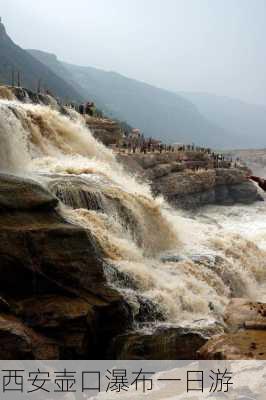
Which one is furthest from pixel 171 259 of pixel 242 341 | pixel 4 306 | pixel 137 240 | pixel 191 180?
pixel 191 180

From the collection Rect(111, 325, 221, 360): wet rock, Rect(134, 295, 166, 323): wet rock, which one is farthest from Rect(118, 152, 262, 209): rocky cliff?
Rect(111, 325, 221, 360): wet rock

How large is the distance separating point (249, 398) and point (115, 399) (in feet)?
11.7

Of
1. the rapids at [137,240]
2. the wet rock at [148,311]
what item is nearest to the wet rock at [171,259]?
the rapids at [137,240]

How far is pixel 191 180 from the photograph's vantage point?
152ft

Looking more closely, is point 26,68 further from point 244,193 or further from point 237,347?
point 237,347

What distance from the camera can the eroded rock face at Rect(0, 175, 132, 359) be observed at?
13.2 m

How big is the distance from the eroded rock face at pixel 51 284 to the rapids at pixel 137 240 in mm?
1336

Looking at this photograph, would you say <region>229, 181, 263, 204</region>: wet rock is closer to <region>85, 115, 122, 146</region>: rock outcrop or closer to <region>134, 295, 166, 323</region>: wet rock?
<region>85, 115, 122, 146</region>: rock outcrop

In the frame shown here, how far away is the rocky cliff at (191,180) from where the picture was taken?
42.4m

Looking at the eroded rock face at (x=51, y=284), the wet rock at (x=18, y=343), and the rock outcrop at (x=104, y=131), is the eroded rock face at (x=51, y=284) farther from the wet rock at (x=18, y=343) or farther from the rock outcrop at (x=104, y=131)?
the rock outcrop at (x=104, y=131)

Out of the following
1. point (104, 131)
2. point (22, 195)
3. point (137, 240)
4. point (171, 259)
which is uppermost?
point (104, 131)

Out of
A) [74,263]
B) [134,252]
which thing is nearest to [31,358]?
[74,263]

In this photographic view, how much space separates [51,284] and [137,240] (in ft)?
25.0

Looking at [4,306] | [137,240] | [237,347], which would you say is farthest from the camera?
[137,240]
